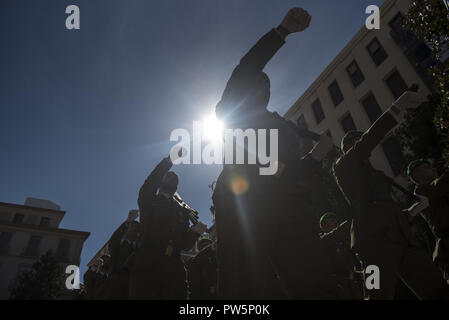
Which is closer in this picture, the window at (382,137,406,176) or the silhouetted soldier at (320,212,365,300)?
the silhouetted soldier at (320,212,365,300)

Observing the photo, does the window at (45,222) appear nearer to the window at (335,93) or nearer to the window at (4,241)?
the window at (4,241)

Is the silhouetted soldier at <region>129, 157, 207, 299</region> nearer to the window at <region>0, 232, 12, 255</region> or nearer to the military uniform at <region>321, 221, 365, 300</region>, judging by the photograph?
the military uniform at <region>321, 221, 365, 300</region>

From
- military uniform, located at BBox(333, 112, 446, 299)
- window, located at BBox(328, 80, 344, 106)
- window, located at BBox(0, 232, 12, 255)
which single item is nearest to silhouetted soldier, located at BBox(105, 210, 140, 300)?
military uniform, located at BBox(333, 112, 446, 299)

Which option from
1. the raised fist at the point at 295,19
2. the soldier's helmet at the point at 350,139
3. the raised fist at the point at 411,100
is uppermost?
the raised fist at the point at 295,19

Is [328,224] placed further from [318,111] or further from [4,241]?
[4,241]

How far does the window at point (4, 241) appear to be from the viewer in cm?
3278

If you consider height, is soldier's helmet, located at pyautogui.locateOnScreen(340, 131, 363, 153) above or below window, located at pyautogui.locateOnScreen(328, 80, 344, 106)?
below

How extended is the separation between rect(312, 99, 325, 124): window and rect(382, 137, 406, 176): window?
626cm

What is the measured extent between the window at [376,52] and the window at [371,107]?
2.49 metres

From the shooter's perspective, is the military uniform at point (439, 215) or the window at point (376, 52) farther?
the window at point (376, 52)

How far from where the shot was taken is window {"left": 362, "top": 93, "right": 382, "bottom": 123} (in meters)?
18.7

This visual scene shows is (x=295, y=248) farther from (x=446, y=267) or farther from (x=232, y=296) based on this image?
(x=446, y=267)

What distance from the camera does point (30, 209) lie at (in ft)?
127

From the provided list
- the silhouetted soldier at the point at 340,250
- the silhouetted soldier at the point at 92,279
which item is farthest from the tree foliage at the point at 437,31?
the silhouetted soldier at the point at 92,279
